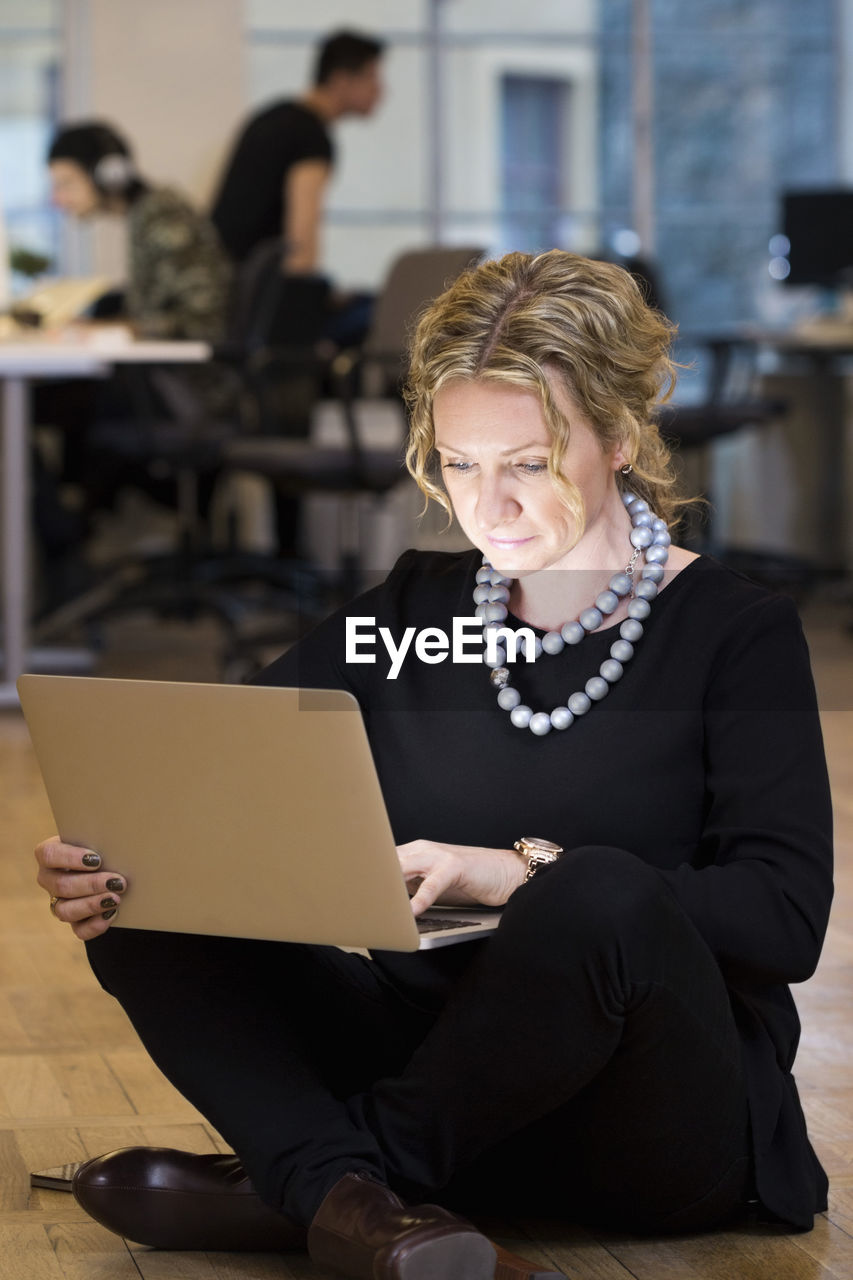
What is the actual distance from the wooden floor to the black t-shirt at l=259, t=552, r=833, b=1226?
0.07m

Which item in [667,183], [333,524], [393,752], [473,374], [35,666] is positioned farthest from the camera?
[667,183]

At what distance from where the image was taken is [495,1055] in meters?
1.20

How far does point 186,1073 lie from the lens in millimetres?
1286

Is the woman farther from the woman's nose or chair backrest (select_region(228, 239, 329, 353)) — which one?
chair backrest (select_region(228, 239, 329, 353))

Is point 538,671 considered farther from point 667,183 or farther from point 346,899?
point 667,183

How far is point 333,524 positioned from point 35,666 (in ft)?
6.24

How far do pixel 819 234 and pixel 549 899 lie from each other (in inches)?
217

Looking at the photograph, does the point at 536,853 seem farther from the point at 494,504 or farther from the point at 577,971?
the point at 494,504

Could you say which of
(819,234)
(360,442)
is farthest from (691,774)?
(819,234)

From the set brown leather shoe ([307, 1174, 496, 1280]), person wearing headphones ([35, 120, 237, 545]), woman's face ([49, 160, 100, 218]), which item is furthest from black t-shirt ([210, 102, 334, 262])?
brown leather shoe ([307, 1174, 496, 1280])

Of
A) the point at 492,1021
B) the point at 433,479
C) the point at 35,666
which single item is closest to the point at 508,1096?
the point at 492,1021

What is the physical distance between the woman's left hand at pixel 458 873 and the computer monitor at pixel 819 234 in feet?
17.3

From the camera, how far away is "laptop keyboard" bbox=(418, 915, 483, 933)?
46.9 inches

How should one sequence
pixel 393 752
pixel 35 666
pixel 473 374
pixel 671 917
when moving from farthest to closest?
pixel 35 666
pixel 393 752
pixel 473 374
pixel 671 917
